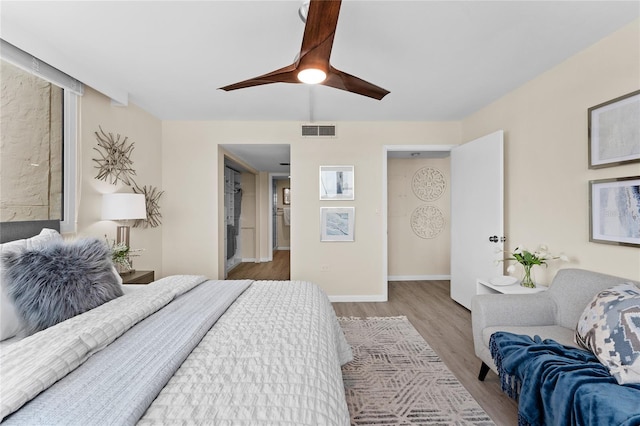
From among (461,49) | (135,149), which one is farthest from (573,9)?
(135,149)

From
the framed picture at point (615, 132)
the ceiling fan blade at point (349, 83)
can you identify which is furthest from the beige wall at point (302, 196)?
the framed picture at point (615, 132)

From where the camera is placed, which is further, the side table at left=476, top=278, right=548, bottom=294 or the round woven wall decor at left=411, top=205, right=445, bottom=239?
the round woven wall decor at left=411, top=205, right=445, bottom=239

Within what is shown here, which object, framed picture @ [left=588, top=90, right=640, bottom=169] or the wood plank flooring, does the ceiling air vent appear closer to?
the wood plank flooring

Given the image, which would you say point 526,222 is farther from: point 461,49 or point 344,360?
point 344,360

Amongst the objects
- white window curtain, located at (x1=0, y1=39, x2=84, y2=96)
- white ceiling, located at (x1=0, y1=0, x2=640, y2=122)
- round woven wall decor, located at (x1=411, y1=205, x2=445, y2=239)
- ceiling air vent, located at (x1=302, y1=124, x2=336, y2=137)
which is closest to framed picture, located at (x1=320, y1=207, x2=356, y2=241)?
A: ceiling air vent, located at (x1=302, y1=124, x2=336, y2=137)

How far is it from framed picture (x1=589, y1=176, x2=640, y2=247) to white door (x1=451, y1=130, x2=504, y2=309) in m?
0.81

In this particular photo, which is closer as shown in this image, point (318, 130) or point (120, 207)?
point (120, 207)

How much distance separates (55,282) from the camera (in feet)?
4.71

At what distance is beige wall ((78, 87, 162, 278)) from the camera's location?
99.0 inches

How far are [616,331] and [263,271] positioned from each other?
5.04 meters

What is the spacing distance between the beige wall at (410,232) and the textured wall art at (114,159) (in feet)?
12.9

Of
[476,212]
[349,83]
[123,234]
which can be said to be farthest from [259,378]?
[476,212]

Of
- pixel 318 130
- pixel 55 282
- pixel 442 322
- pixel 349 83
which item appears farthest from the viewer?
pixel 318 130

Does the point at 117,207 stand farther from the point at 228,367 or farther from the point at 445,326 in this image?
the point at 445,326
